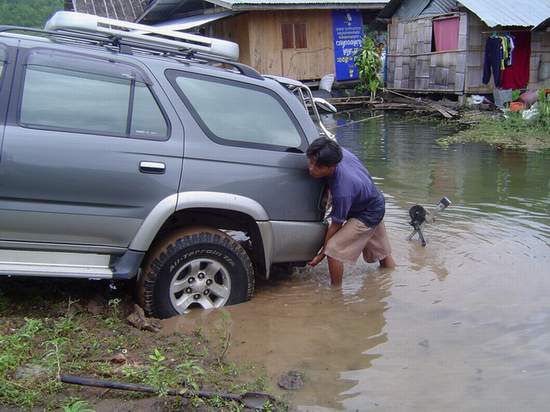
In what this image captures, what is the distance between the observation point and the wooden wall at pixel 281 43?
21828mm

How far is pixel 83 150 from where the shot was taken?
4055mm

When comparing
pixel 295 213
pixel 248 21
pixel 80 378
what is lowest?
pixel 80 378

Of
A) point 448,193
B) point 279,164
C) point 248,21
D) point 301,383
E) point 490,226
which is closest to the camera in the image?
point 301,383

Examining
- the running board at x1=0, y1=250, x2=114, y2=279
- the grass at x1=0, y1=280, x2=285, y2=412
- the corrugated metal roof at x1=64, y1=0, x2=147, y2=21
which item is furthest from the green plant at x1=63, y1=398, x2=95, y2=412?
the corrugated metal roof at x1=64, y1=0, x2=147, y2=21

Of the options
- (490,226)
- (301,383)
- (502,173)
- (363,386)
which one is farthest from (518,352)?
(502,173)

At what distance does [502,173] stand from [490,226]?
3326 millimetres

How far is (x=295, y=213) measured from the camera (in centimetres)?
476

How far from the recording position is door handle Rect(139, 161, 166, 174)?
4.17m

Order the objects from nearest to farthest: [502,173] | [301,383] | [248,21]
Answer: [301,383]
[502,173]
[248,21]

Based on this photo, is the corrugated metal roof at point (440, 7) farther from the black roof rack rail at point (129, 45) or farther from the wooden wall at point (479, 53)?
the black roof rack rail at point (129, 45)

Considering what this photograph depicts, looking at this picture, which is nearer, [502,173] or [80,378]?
[80,378]

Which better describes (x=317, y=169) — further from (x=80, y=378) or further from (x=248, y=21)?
(x=248, y=21)

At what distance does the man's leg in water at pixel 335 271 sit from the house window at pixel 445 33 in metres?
15.8

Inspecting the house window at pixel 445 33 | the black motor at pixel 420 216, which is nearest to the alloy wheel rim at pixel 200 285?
the black motor at pixel 420 216
